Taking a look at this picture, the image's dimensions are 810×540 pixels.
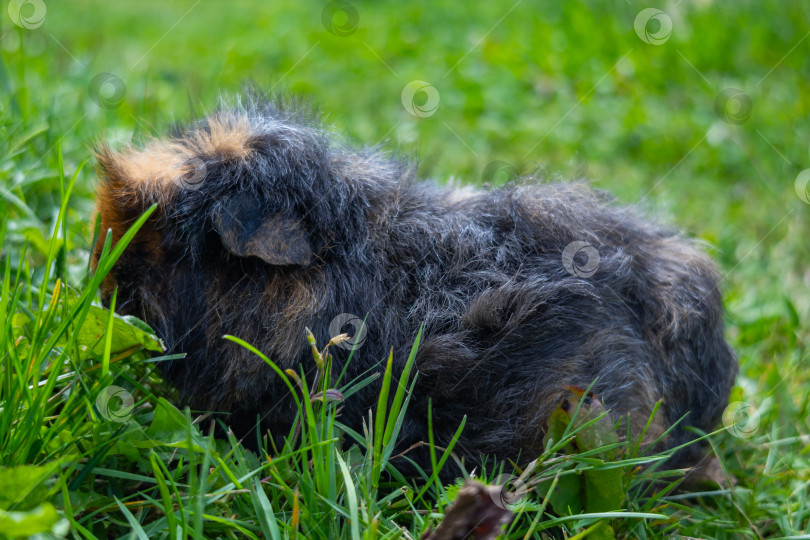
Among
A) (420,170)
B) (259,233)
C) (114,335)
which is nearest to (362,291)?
(259,233)

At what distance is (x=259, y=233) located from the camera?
2.30 meters

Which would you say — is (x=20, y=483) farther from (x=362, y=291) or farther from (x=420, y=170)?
(x=420, y=170)

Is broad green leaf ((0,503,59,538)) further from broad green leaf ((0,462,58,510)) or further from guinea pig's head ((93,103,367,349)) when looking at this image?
guinea pig's head ((93,103,367,349))

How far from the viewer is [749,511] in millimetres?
2607

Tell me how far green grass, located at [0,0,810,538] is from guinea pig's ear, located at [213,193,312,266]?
39 cm

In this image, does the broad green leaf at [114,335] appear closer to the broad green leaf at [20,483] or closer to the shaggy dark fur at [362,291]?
the shaggy dark fur at [362,291]

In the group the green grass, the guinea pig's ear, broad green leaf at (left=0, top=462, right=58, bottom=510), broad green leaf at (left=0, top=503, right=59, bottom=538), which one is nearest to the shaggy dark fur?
the guinea pig's ear

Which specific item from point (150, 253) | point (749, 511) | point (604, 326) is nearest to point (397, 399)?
point (604, 326)

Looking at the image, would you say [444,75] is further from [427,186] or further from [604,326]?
[604,326]

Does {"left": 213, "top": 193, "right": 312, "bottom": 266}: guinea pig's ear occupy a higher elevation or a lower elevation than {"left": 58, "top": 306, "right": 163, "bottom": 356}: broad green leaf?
higher

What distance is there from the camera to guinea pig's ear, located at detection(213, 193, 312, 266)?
2.28 metres

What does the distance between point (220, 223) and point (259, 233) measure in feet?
0.42

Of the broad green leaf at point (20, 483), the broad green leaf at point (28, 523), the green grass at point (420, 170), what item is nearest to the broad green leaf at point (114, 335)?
the green grass at point (420, 170)

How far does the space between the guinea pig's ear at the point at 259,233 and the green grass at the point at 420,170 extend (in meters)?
0.39
